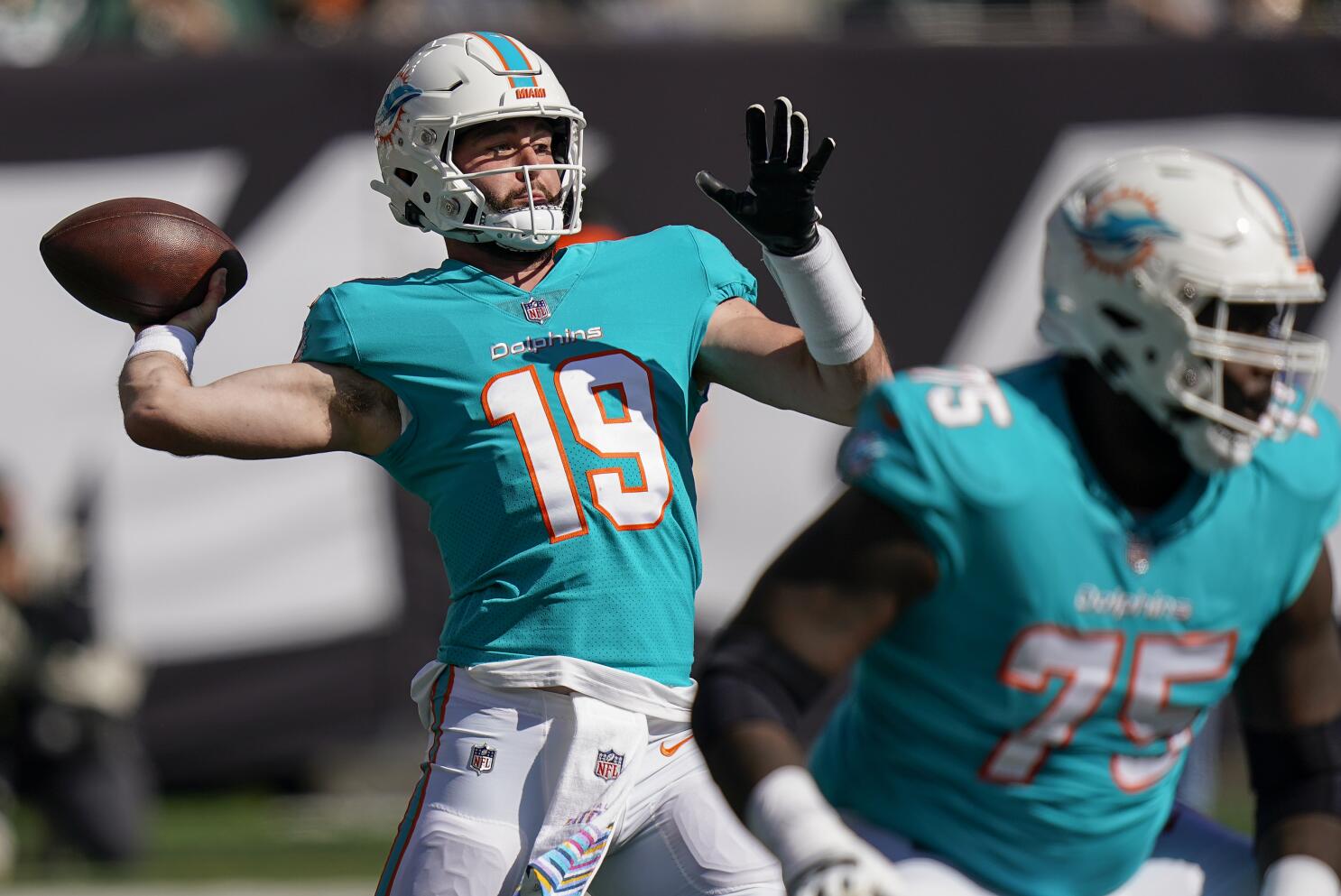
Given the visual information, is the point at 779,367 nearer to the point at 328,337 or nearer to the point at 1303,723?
the point at 328,337

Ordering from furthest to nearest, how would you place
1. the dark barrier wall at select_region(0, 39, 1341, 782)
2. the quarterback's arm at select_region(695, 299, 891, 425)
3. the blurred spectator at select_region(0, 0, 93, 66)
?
the blurred spectator at select_region(0, 0, 93, 66) < the dark barrier wall at select_region(0, 39, 1341, 782) < the quarterback's arm at select_region(695, 299, 891, 425)

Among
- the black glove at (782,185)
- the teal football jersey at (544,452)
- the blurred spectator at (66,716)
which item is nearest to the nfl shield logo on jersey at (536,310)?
the teal football jersey at (544,452)

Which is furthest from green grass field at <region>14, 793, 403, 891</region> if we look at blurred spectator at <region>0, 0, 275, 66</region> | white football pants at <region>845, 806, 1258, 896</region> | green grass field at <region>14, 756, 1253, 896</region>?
white football pants at <region>845, 806, 1258, 896</region>

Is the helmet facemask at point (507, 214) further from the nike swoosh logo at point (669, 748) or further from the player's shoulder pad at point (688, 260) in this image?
the nike swoosh logo at point (669, 748)

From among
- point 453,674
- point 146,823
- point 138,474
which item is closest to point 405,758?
point 146,823

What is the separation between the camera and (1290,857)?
2.35 m

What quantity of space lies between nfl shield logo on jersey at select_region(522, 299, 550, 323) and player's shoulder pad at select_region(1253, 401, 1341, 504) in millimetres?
1217

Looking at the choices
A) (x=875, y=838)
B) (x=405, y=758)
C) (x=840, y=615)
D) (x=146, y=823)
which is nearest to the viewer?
(x=840, y=615)

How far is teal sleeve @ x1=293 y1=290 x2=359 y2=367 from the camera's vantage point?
304 centimetres

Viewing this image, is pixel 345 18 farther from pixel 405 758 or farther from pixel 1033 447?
pixel 1033 447

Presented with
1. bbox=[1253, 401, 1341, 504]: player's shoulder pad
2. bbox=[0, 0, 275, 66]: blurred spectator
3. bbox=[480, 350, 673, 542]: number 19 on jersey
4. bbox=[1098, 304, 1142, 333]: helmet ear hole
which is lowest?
bbox=[0, 0, 275, 66]: blurred spectator

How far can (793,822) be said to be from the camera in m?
2.10

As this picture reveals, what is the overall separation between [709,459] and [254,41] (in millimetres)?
2582

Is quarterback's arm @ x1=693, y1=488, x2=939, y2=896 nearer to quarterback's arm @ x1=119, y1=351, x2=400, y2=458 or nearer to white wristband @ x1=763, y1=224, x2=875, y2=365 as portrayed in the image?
white wristband @ x1=763, y1=224, x2=875, y2=365
